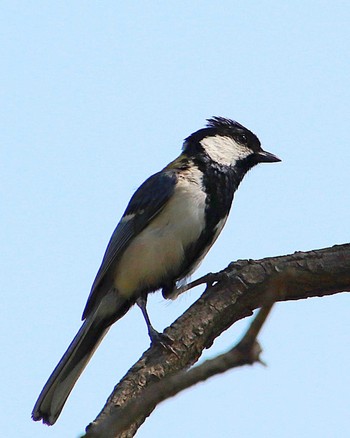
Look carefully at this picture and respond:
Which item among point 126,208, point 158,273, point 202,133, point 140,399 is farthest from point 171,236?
point 140,399

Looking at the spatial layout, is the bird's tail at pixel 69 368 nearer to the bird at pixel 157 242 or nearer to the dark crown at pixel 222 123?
the bird at pixel 157 242

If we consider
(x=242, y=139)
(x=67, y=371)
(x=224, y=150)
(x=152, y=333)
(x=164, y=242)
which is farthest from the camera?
(x=242, y=139)

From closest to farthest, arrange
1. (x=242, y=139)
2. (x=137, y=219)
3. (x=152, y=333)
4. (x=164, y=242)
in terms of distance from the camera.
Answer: (x=152, y=333)
(x=164, y=242)
(x=137, y=219)
(x=242, y=139)

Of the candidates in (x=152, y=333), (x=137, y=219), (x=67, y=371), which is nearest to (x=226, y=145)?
(x=137, y=219)

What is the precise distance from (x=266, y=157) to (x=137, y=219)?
4.21 feet

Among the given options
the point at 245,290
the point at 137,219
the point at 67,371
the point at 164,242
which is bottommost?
the point at 245,290

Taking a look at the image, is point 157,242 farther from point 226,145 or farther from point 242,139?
point 242,139

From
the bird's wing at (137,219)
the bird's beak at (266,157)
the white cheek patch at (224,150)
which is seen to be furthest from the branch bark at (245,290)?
the bird's beak at (266,157)

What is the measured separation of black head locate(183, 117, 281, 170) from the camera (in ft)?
20.4

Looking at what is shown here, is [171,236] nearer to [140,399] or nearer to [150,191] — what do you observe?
[150,191]

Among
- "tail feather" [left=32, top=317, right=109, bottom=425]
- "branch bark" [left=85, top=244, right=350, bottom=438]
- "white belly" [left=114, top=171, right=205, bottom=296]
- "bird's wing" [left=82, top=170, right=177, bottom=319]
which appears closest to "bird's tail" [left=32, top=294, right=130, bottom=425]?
"tail feather" [left=32, top=317, right=109, bottom=425]

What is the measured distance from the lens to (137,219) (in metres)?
5.89

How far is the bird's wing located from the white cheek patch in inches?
16.3

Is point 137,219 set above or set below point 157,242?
above
